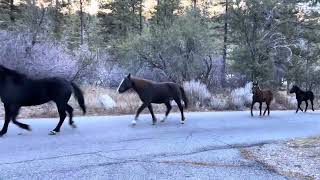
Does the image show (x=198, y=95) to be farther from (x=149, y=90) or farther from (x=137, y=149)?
(x=137, y=149)

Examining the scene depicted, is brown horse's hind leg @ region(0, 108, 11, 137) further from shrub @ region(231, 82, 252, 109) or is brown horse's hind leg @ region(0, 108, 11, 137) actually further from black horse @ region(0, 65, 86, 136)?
shrub @ region(231, 82, 252, 109)

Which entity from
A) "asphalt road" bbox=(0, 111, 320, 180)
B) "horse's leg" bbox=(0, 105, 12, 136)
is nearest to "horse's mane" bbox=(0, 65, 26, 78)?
"horse's leg" bbox=(0, 105, 12, 136)

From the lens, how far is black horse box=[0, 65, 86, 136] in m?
11.5

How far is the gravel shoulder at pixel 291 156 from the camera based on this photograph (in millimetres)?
8109

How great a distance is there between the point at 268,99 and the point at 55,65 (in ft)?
35.2

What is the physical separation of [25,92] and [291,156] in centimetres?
648

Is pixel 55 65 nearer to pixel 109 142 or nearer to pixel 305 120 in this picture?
pixel 305 120

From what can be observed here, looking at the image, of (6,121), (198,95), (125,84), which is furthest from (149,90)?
(198,95)

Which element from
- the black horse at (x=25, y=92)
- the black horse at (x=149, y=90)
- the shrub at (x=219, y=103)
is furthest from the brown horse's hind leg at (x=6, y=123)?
the shrub at (x=219, y=103)

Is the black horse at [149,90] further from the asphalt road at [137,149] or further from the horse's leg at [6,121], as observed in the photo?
the horse's leg at [6,121]

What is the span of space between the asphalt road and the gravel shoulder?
1.04 feet

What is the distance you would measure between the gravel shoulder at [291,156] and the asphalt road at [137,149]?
316 millimetres

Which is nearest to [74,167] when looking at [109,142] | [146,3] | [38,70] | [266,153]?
[109,142]

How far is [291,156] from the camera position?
9664 millimetres
